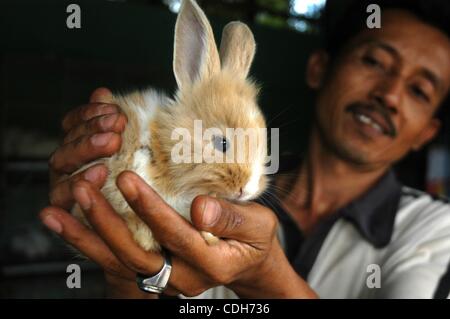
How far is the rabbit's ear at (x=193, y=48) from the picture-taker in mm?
424

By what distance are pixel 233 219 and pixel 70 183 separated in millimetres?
158

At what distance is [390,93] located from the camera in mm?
874

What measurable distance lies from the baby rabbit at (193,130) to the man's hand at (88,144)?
1cm

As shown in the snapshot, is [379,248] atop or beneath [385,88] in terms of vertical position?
beneath

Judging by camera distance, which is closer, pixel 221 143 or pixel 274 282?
pixel 221 143

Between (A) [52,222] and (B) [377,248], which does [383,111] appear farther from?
(A) [52,222]

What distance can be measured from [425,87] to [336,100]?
16cm

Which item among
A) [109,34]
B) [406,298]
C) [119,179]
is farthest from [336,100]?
[109,34]

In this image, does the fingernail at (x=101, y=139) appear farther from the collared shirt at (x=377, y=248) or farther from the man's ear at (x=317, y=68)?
the man's ear at (x=317, y=68)

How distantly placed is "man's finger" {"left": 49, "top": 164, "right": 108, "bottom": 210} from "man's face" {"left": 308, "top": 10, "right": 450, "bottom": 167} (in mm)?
556

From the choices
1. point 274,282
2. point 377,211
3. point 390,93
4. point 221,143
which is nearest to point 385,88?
point 390,93

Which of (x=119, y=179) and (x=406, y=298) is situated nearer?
(x=119, y=179)

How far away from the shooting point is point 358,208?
957mm
